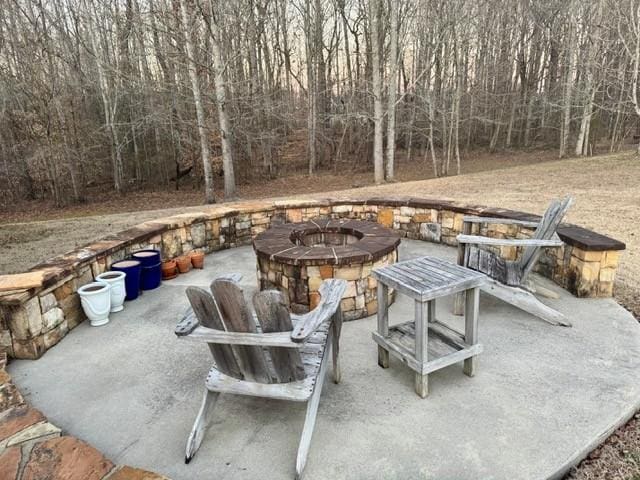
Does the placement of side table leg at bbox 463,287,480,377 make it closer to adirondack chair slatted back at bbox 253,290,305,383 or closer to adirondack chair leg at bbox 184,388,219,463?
adirondack chair slatted back at bbox 253,290,305,383

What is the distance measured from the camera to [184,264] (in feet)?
14.3

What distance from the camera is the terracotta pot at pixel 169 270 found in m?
4.18

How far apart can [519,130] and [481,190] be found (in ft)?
42.4

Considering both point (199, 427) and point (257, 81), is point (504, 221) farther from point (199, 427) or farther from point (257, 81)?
point (257, 81)

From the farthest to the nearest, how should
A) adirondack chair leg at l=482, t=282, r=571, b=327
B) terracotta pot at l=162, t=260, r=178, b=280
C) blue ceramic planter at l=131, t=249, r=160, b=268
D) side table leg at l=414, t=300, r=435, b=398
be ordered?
terracotta pot at l=162, t=260, r=178, b=280 < blue ceramic planter at l=131, t=249, r=160, b=268 < adirondack chair leg at l=482, t=282, r=571, b=327 < side table leg at l=414, t=300, r=435, b=398

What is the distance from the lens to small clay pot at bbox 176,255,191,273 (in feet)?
14.3

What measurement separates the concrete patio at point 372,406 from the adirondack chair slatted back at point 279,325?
37 centimetres

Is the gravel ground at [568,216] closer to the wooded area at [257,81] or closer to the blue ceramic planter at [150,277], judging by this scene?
the blue ceramic planter at [150,277]

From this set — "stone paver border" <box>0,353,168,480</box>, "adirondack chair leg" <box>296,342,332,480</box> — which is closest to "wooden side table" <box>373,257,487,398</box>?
"adirondack chair leg" <box>296,342,332,480</box>

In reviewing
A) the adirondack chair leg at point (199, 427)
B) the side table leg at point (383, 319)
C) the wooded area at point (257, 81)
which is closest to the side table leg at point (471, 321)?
the side table leg at point (383, 319)

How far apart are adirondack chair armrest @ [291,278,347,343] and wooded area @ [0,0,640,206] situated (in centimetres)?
791

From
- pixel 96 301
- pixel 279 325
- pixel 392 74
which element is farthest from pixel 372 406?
pixel 392 74

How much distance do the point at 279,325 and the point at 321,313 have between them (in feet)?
0.73

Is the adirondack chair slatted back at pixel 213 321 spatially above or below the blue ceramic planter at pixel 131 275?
above
